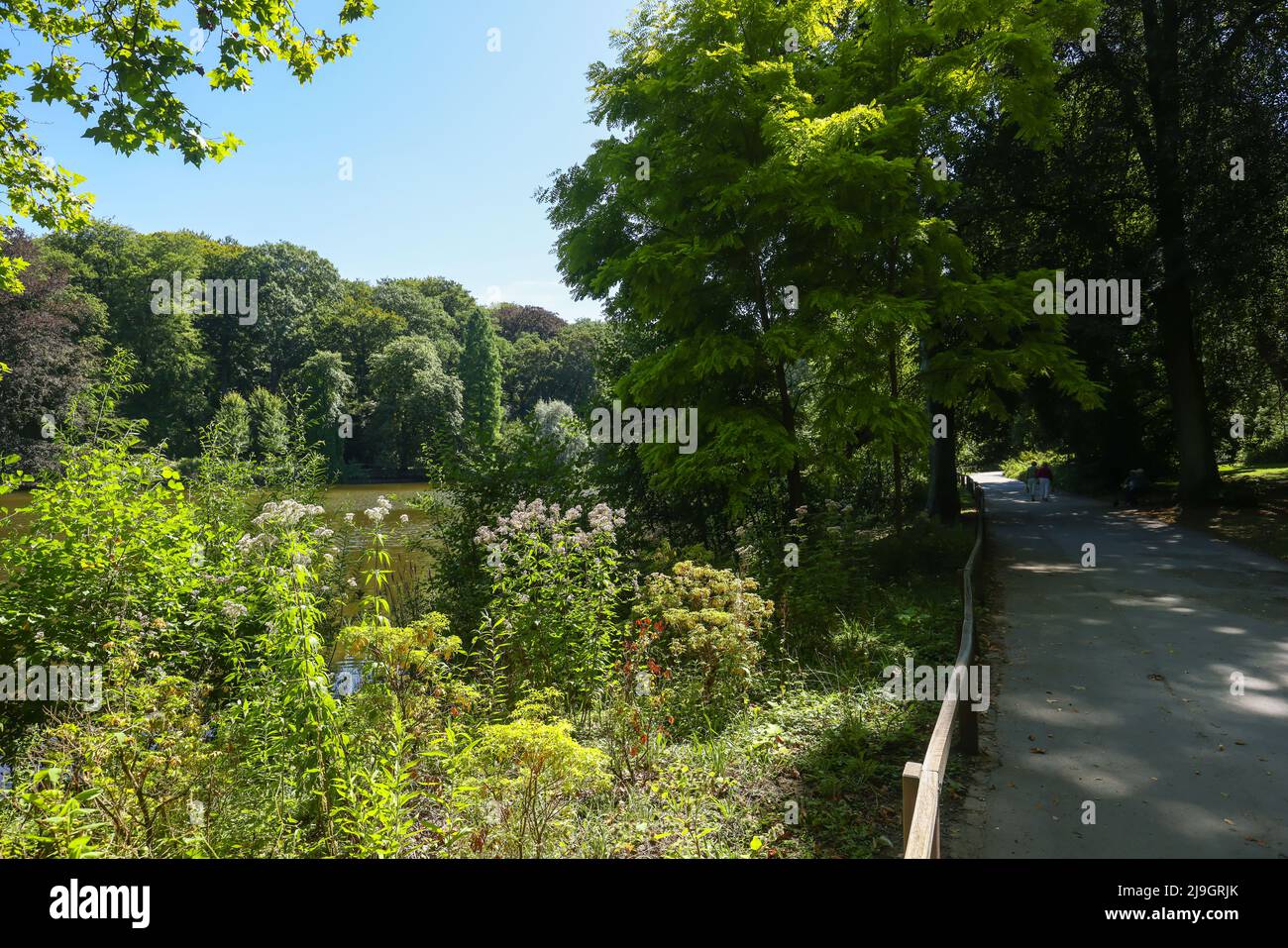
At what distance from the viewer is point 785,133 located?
920 cm

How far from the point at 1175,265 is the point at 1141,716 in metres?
16.0

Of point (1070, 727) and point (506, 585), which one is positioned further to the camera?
point (506, 585)

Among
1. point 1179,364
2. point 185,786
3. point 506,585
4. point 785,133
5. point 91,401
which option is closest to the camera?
point 185,786

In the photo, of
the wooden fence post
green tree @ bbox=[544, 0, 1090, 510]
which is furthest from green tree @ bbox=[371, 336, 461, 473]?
the wooden fence post

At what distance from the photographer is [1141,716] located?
19.1ft

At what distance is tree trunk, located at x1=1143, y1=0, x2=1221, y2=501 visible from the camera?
16.8 m

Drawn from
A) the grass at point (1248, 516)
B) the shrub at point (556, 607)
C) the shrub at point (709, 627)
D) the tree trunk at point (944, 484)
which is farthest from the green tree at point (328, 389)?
the grass at point (1248, 516)

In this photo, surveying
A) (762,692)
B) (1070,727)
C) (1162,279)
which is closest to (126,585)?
(762,692)

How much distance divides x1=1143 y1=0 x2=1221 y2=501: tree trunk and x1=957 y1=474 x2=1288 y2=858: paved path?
8.43 metres

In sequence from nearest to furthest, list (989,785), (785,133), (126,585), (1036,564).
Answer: (989,785) < (126,585) < (785,133) < (1036,564)

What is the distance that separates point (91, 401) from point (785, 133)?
29.1 feet

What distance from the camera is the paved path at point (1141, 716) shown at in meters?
4.14

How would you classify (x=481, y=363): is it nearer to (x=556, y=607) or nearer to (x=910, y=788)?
(x=556, y=607)

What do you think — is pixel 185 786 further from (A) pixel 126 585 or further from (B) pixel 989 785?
(B) pixel 989 785
